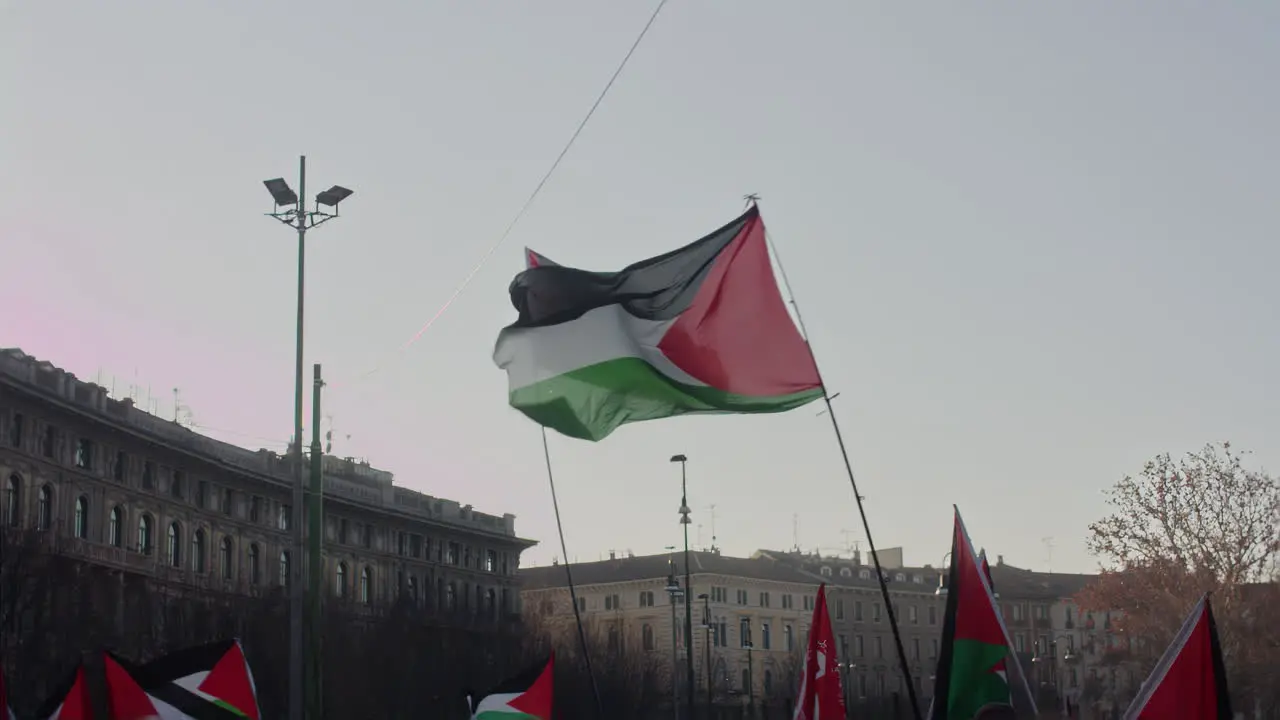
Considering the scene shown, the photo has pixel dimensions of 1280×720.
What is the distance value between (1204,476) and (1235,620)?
204 inches

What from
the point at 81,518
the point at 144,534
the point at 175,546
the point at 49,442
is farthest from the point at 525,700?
the point at 175,546

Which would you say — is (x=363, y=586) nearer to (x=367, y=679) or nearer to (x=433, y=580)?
(x=433, y=580)

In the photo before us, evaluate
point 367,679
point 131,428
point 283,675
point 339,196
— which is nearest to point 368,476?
point 131,428

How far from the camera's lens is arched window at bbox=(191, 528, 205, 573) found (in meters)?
77.1

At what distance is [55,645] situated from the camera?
47531 millimetres

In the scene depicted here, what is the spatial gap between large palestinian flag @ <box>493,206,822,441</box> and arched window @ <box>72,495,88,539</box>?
5648 centimetres

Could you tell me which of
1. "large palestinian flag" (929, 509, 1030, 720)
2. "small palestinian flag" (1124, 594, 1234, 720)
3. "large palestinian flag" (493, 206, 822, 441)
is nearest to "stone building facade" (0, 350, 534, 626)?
"large palestinian flag" (493, 206, 822, 441)

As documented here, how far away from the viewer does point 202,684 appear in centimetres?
1750

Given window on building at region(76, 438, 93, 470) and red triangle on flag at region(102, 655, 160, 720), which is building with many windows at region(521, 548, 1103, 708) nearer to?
window on building at region(76, 438, 93, 470)

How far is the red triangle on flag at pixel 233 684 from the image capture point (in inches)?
693

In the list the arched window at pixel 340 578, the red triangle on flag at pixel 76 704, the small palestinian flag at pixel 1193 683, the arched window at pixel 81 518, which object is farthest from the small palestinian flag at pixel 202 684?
the arched window at pixel 340 578

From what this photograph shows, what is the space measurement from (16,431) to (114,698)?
158 ft

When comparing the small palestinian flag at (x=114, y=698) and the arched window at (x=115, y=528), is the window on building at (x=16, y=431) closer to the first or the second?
the arched window at (x=115, y=528)

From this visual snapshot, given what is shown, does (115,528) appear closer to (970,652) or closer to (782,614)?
(970,652)
